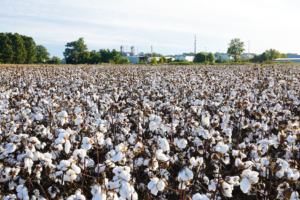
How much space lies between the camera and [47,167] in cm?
216

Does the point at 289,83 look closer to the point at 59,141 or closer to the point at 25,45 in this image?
the point at 59,141

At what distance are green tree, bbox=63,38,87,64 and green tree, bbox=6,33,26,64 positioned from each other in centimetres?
2438

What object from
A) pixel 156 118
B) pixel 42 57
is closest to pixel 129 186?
pixel 156 118

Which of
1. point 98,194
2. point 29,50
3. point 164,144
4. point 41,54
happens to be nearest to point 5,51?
point 29,50

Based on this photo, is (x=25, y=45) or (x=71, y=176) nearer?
(x=71, y=176)

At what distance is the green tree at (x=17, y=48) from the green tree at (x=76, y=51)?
24376 mm

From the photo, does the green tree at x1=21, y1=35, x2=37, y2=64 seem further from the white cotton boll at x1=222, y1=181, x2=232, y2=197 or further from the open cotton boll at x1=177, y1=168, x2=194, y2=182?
the white cotton boll at x1=222, y1=181, x2=232, y2=197

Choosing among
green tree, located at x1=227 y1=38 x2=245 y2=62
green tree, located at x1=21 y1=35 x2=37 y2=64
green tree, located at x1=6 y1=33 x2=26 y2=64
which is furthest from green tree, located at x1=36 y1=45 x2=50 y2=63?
green tree, located at x1=227 y1=38 x2=245 y2=62

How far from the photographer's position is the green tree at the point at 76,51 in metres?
103

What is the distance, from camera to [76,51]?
343 feet

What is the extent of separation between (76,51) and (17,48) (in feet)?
99.2

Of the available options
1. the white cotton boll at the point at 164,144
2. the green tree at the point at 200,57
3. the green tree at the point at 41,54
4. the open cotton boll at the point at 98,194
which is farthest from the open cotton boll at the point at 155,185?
the green tree at the point at 41,54

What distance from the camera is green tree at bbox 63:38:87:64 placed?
103 m

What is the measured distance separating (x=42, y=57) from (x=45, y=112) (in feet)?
417
